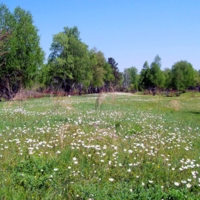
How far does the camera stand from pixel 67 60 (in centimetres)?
6094

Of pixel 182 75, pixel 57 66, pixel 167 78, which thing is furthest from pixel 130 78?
pixel 57 66

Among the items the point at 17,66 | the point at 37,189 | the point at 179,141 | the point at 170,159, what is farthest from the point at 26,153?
the point at 17,66

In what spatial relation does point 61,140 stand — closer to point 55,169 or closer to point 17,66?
point 55,169

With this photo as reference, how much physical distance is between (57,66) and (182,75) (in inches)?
1426

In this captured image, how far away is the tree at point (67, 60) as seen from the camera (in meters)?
61.5

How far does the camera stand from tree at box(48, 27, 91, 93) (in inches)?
2421

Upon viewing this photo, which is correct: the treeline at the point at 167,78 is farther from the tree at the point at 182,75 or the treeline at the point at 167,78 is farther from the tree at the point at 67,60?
the tree at the point at 67,60

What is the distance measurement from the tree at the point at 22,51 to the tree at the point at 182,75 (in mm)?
44438

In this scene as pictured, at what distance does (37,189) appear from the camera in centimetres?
433

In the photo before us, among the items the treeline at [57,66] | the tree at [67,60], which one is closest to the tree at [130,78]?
the treeline at [57,66]

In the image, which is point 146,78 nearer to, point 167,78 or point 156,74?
point 156,74

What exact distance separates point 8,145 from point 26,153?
0.91 metres

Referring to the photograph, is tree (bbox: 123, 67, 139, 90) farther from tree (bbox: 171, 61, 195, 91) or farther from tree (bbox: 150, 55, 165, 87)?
tree (bbox: 150, 55, 165, 87)

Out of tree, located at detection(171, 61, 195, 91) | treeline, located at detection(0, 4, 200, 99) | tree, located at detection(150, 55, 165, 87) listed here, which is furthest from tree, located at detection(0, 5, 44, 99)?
tree, located at detection(171, 61, 195, 91)
